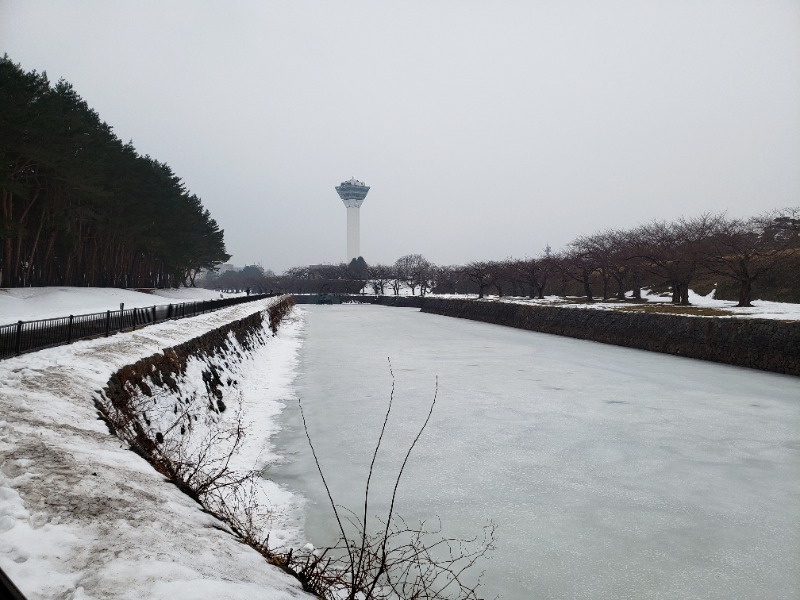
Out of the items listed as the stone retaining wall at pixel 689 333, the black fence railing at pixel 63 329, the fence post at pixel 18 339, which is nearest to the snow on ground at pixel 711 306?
the stone retaining wall at pixel 689 333

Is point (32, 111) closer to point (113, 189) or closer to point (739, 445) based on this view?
point (113, 189)

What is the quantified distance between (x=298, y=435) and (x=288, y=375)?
316 inches

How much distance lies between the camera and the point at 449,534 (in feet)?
20.6

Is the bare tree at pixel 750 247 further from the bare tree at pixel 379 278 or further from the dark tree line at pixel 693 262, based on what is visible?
the bare tree at pixel 379 278

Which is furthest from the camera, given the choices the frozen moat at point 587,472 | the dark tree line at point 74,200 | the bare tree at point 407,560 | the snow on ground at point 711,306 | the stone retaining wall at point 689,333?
the dark tree line at point 74,200

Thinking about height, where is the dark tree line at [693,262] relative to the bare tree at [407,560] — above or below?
above

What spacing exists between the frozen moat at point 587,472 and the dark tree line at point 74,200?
25567 mm

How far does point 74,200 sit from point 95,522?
44.7m

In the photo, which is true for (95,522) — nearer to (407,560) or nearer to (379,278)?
(407,560)

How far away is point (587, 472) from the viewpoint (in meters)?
8.48

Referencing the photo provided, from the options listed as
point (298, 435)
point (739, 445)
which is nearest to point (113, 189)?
point (298, 435)

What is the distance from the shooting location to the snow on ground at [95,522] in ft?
11.2

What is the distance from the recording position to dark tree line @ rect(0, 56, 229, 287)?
30.2 m

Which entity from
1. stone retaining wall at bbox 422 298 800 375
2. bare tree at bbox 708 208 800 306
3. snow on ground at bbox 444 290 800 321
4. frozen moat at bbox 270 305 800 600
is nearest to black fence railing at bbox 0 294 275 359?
frozen moat at bbox 270 305 800 600
